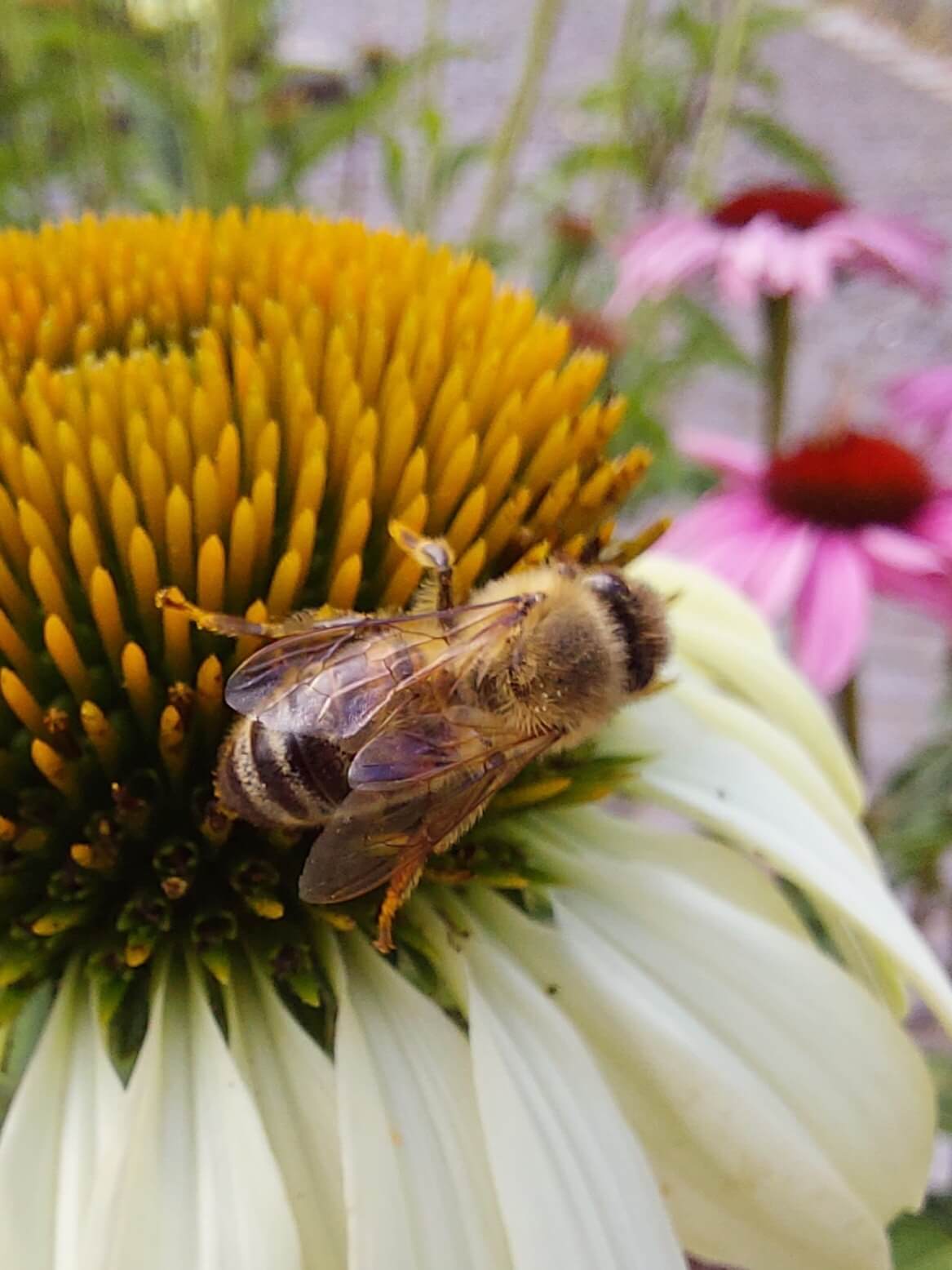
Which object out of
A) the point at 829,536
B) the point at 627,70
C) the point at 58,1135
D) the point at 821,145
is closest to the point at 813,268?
the point at 829,536

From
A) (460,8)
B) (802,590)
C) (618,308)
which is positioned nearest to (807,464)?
(802,590)

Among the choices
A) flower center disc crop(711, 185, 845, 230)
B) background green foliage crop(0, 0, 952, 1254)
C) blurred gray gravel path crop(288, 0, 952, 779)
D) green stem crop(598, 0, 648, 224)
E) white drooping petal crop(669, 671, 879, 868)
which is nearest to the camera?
white drooping petal crop(669, 671, 879, 868)

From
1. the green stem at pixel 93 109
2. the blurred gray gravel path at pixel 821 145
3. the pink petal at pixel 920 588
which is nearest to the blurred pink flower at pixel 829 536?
the pink petal at pixel 920 588

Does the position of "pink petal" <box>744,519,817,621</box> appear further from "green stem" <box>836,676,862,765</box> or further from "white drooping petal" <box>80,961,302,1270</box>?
"white drooping petal" <box>80,961,302,1270</box>

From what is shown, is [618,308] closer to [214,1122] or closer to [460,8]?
[214,1122]

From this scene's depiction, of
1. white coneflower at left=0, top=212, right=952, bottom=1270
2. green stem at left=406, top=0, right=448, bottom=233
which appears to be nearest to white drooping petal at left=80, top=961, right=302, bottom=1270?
white coneflower at left=0, top=212, right=952, bottom=1270

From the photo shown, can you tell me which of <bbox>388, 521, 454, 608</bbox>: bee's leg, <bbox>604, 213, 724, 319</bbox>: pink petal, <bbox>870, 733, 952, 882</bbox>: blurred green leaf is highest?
<bbox>604, 213, 724, 319</bbox>: pink petal
